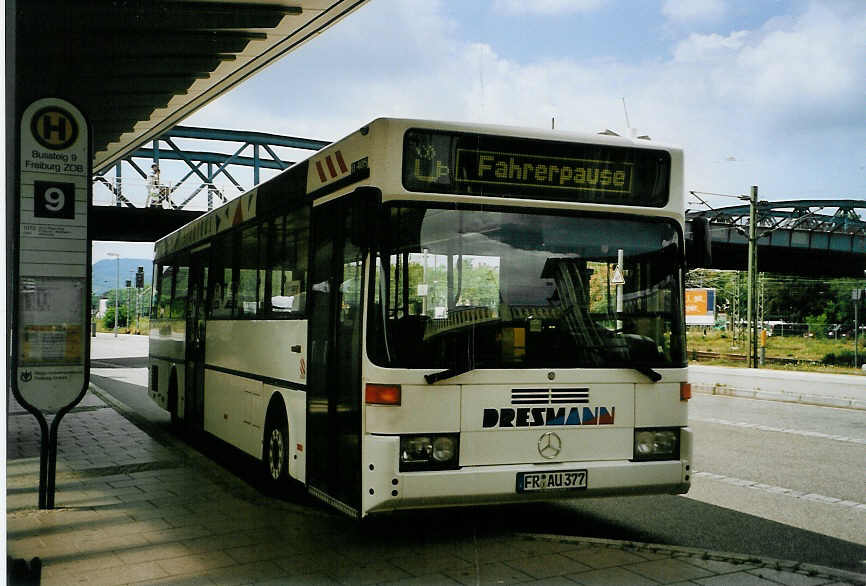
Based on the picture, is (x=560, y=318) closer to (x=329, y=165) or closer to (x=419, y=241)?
(x=419, y=241)

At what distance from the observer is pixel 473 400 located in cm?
618

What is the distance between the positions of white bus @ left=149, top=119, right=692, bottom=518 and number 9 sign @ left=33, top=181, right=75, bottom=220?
1.96 m

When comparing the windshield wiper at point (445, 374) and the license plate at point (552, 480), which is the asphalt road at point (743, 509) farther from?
the windshield wiper at point (445, 374)

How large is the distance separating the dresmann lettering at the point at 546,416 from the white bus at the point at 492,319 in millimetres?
11

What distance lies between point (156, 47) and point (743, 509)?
9.66 m

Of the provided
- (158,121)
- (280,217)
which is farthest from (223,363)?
(158,121)

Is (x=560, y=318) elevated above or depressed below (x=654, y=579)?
above

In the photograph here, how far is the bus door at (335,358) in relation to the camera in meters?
6.36

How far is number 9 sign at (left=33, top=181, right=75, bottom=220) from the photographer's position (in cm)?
700

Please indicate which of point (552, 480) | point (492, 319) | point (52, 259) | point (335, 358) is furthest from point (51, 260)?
point (552, 480)

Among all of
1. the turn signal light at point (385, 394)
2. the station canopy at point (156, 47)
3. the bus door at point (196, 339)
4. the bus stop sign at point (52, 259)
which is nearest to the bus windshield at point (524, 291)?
the turn signal light at point (385, 394)

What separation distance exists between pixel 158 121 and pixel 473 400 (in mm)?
14149

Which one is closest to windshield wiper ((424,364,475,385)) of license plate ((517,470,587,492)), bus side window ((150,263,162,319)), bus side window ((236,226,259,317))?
license plate ((517,470,587,492))

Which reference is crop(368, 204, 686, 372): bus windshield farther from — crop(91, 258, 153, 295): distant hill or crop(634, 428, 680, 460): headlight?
crop(91, 258, 153, 295): distant hill
